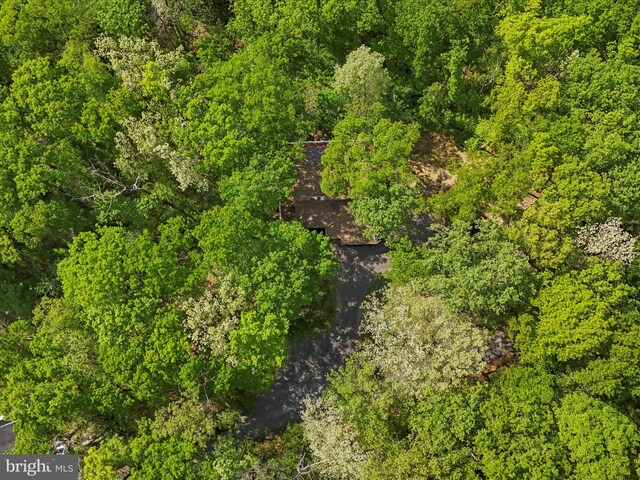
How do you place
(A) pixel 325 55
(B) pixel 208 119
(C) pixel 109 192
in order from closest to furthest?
(B) pixel 208 119, (C) pixel 109 192, (A) pixel 325 55

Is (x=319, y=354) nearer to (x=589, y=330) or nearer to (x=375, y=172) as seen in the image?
(x=375, y=172)

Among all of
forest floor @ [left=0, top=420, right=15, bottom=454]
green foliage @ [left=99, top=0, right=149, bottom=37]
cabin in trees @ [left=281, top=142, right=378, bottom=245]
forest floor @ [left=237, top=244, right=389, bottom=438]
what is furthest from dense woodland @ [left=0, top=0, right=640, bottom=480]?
forest floor @ [left=0, top=420, right=15, bottom=454]

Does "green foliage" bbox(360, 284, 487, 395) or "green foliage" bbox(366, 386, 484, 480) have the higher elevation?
"green foliage" bbox(360, 284, 487, 395)

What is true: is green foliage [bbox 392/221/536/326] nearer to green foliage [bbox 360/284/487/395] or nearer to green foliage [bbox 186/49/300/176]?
green foliage [bbox 360/284/487/395]

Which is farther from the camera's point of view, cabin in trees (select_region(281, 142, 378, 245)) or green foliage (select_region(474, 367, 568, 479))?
cabin in trees (select_region(281, 142, 378, 245))

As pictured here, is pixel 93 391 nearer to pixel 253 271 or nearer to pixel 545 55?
pixel 253 271

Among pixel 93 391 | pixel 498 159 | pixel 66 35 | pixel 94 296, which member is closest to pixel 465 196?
pixel 498 159

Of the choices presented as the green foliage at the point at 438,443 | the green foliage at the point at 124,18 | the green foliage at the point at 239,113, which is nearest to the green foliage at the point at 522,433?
the green foliage at the point at 438,443
